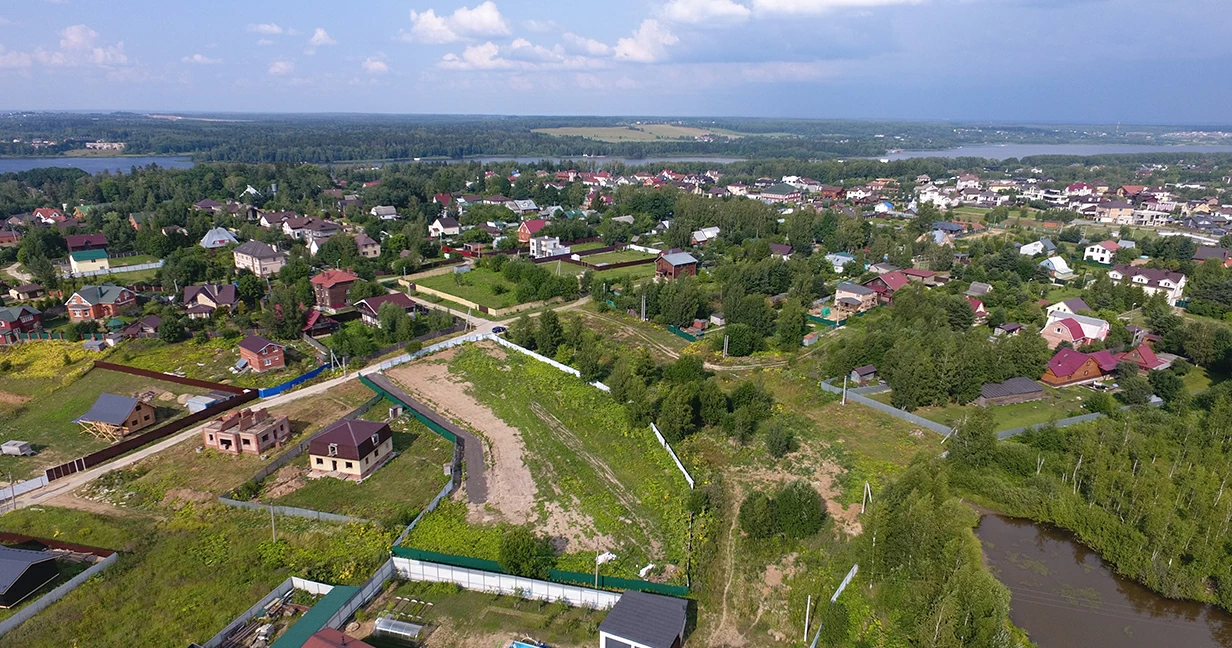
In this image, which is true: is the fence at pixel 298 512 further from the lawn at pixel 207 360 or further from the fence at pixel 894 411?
the fence at pixel 894 411

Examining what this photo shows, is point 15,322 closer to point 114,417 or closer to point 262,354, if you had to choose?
point 262,354

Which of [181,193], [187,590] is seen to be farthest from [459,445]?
[181,193]

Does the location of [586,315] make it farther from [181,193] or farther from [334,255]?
[181,193]

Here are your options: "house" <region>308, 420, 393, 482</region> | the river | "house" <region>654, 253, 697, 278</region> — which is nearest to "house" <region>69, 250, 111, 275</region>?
"house" <region>308, 420, 393, 482</region>

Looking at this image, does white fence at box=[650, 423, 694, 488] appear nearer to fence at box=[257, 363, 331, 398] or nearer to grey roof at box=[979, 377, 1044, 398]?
grey roof at box=[979, 377, 1044, 398]

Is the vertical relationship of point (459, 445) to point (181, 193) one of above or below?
below

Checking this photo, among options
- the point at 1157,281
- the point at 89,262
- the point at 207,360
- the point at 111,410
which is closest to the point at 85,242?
the point at 89,262

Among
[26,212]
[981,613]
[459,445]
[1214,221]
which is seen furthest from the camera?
[1214,221]
